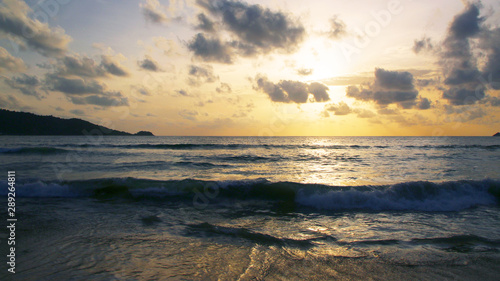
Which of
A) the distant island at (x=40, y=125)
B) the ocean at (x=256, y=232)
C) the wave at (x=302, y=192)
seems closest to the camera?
the ocean at (x=256, y=232)

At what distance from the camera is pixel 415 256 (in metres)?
4.84

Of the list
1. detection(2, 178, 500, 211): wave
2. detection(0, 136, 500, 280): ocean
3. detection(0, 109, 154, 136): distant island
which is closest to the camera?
detection(0, 136, 500, 280): ocean

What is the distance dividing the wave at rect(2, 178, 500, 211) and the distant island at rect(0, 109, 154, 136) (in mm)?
124493

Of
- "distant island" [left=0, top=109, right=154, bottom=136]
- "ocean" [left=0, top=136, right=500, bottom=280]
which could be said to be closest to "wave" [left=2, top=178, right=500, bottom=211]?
"ocean" [left=0, top=136, right=500, bottom=280]

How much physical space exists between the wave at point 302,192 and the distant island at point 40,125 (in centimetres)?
12449

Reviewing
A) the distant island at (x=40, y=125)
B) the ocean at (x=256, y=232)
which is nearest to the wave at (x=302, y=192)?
the ocean at (x=256, y=232)

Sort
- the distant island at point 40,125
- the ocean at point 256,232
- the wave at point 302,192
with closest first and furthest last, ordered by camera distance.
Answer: the ocean at point 256,232 < the wave at point 302,192 < the distant island at point 40,125

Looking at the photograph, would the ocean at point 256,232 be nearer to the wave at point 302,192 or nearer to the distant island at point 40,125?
the wave at point 302,192

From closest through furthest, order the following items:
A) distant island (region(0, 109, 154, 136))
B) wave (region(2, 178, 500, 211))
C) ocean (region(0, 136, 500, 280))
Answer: ocean (region(0, 136, 500, 280)), wave (region(2, 178, 500, 211)), distant island (region(0, 109, 154, 136))

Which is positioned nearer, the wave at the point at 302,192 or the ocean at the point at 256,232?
Result: the ocean at the point at 256,232

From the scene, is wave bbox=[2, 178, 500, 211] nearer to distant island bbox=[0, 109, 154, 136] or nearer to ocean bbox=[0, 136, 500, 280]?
ocean bbox=[0, 136, 500, 280]

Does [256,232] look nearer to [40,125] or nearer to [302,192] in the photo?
[302,192]

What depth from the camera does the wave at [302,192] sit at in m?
9.30

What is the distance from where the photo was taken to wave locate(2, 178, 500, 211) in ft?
30.5
